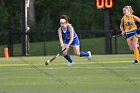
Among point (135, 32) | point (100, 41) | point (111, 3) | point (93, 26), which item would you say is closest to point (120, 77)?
point (135, 32)

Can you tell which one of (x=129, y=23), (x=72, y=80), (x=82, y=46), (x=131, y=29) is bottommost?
(x=82, y=46)

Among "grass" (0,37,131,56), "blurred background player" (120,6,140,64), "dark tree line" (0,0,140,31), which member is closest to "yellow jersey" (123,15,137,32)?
"blurred background player" (120,6,140,64)

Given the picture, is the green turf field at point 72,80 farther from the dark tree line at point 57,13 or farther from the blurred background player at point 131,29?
the dark tree line at point 57,13

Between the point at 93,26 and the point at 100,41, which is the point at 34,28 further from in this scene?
the point at 93,26

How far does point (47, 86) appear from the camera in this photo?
13.2 meters

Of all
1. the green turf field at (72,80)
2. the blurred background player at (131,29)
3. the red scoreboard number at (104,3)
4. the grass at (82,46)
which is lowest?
the grass at (82,46)

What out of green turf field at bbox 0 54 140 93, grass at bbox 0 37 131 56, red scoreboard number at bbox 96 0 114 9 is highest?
red scoreboard number at bbox 96 0 114 9

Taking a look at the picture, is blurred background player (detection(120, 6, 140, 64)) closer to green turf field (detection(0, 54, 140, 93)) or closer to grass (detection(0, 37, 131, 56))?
green turf field (detection(0, 54, 140, 93))

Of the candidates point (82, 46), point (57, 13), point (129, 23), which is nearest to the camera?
point (129, 23)

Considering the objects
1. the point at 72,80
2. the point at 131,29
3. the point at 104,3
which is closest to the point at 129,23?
the point at 131,29

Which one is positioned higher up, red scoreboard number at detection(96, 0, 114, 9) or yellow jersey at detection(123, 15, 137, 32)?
red scoreboard number at detection(96, 0, 114, 9)

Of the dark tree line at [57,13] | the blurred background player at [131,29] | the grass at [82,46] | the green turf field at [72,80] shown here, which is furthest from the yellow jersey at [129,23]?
the dark tree line at [57,13]

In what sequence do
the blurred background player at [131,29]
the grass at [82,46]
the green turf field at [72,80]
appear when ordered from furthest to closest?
1. the grass at [82,46]
2. the blurred background player at [131,29]
3. the green turf field at [72,80]

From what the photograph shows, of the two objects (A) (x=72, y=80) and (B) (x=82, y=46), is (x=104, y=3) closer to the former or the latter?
(B) (x=82, y=46)
